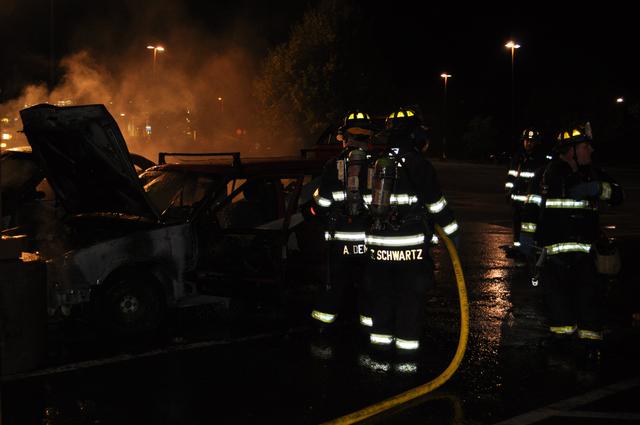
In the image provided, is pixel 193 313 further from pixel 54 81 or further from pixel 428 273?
pixel 54 81

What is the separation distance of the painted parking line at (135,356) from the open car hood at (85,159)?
131 centimetres

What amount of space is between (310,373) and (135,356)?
145 cm

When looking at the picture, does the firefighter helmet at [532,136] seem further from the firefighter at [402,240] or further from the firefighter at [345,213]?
the firefighter at [402,240]

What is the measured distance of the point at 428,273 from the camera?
6.16 metres

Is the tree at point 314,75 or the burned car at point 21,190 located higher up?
the tree at point 314,75

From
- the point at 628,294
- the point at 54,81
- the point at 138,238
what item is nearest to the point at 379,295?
the point at 138,238

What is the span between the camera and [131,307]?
23.1 feet

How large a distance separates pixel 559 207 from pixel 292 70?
32.7m

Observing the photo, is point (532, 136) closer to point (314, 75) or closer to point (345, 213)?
point (345, 213)

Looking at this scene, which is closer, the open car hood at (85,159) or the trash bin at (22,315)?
the trash bin at (22,315)

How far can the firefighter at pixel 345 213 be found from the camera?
254 inches

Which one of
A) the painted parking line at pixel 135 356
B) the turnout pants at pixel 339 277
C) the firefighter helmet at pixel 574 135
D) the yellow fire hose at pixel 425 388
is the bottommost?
the painted parking line at pixel 135 356

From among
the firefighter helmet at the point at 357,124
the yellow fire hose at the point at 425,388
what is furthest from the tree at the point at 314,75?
the yellow fire hose at the point at 425,388

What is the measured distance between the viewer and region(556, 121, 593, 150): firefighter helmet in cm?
658
